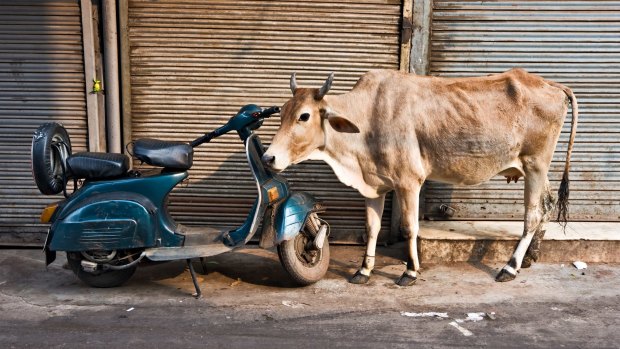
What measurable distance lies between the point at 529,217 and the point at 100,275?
3643 millimetres

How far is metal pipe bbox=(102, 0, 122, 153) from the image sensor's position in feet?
20.3

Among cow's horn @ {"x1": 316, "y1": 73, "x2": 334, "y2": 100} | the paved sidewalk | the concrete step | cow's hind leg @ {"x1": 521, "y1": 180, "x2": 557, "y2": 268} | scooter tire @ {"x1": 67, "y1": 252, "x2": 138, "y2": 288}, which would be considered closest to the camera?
the paved sidewalk

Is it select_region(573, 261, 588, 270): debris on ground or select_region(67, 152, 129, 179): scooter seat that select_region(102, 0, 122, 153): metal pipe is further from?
select_region(573, 261, 588, 270): debris on ground

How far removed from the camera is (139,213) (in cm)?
497

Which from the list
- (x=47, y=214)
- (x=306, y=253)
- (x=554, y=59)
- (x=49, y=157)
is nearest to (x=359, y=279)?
(x=306, y=253)

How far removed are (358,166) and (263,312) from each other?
1444mm

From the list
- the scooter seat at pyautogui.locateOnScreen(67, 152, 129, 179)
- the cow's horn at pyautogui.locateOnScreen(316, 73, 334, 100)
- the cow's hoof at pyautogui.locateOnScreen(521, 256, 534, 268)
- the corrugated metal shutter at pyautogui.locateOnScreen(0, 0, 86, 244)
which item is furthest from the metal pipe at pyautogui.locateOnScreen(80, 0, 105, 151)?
the cow's hoof at pyautogui.locateOnScreen(521, 256, 534, 268)

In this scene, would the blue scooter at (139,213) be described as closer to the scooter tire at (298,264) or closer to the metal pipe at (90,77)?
the scooter tire at (298,264)

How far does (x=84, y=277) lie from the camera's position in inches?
208

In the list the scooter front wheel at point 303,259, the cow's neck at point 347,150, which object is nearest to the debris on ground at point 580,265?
the cow's neck at point 347,150

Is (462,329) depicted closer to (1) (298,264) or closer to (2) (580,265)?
(1) (298,264)

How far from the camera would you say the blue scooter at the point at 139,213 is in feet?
16.2

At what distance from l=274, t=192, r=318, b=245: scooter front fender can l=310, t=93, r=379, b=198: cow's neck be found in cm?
39

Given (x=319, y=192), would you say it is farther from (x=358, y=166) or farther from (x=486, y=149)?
(x=486, y=149)
